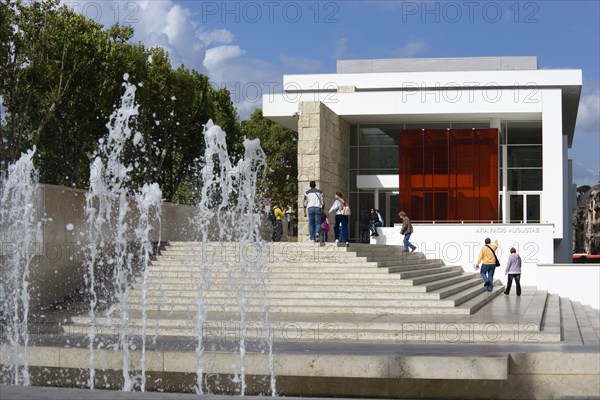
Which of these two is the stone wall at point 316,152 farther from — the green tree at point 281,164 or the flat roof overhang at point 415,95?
the green tree at point 281,164

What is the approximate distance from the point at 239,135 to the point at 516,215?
20.2m

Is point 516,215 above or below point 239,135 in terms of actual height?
below

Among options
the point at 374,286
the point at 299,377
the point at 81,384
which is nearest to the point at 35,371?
the point at 81,384

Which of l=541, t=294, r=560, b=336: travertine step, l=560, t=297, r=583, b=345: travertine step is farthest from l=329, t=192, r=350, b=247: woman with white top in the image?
l=560, t=297, r=583, b=345: travertine step

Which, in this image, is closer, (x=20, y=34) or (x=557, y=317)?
(x=557, y=317)

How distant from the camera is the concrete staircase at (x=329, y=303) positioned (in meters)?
14.2

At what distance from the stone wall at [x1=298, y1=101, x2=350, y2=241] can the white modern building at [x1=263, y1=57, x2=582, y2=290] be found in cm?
5

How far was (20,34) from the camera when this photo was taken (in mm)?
31984

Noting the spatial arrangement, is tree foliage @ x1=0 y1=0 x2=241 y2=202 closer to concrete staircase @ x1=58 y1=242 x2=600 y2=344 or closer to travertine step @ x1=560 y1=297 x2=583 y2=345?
concrete staircase @ x1=58 y1=242 x2=600 y2=344

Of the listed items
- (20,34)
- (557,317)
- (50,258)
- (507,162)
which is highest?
(20,34)

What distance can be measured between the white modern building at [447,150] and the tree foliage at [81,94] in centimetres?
538

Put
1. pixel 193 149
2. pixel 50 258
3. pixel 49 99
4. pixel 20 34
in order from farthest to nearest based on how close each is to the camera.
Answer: pixel 193 149
pixel 49 99
pixel 20 34
pixel 50 258

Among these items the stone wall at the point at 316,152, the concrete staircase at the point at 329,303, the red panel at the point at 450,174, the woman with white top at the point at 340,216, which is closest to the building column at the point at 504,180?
the red panel at the point at 450,174

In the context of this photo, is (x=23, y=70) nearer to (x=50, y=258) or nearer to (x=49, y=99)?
(x=49, y=99)
